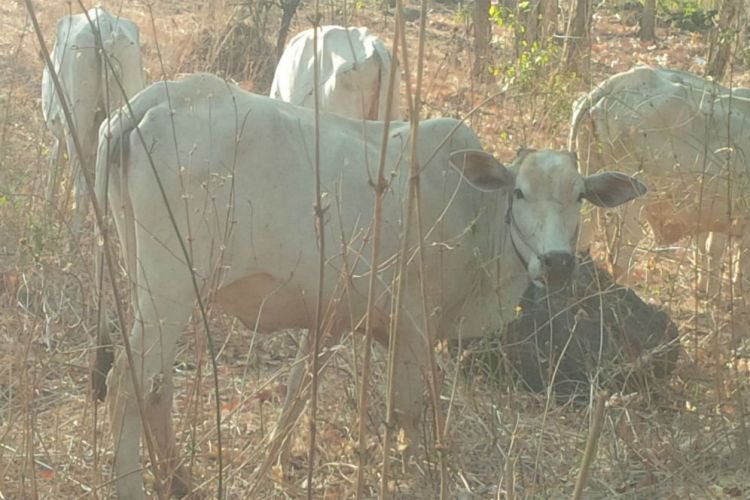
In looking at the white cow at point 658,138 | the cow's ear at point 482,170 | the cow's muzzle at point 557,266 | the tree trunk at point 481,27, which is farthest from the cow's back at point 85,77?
the tree trunk at point 481,27

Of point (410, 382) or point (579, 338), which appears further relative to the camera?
point (579, 338)

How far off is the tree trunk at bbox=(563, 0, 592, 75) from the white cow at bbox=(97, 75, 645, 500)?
113 inches

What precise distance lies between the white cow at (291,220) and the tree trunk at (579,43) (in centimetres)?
286

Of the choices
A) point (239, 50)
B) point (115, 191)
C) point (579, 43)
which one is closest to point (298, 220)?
point (115, 191)

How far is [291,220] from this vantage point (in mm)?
4492

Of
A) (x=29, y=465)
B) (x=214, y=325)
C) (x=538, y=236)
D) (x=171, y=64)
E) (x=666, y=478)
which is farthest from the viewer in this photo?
(x=171, y=64)

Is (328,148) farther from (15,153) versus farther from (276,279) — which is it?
(15,153)

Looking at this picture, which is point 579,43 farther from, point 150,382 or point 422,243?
point 422,243

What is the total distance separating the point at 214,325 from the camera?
6.23 meters

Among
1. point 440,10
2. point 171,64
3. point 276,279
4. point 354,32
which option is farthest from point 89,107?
point 440,10

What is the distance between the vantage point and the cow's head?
4.64 metres

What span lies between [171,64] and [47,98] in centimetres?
237

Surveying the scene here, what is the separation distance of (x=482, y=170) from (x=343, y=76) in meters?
3.04

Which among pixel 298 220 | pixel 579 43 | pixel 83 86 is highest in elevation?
pixel 298 220
